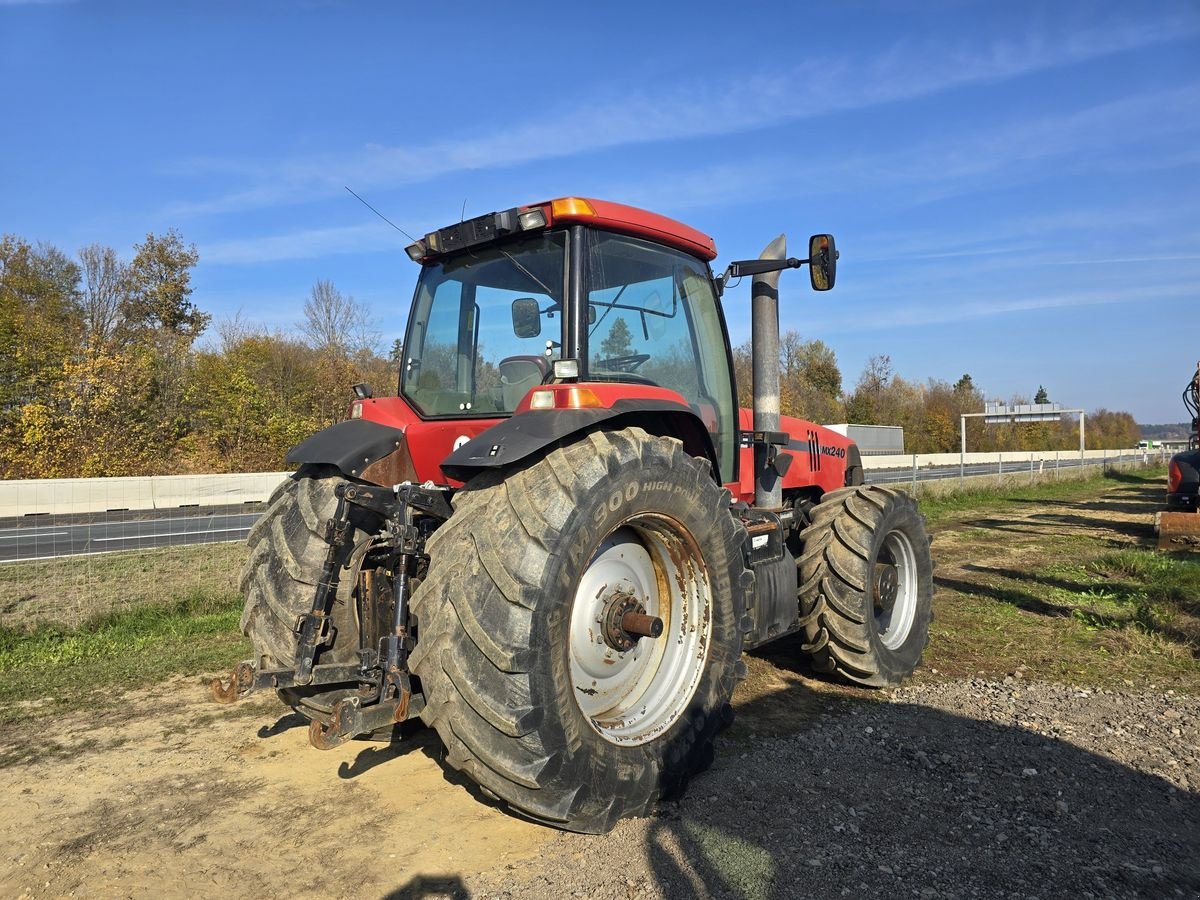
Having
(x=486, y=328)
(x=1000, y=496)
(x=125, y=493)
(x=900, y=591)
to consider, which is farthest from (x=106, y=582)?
(x=1000, y=496)

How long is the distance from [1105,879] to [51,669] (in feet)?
20.7

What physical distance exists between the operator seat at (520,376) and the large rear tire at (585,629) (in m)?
0.67

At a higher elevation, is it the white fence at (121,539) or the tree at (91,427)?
the tree at (91,427)

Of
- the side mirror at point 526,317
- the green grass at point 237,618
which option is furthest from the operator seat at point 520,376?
the green grass at point 237,618

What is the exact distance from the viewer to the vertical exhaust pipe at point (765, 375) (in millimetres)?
5324

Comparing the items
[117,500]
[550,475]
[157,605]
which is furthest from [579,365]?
[117,500]

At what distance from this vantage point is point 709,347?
4.91m

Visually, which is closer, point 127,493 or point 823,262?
point 823,262

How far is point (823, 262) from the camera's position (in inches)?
196

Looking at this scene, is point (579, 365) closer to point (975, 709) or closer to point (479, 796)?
point (479, 796)

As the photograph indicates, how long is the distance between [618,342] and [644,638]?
1.47m

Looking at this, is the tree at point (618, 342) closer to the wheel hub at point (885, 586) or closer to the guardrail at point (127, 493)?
the wheel hub at point (885, 586)

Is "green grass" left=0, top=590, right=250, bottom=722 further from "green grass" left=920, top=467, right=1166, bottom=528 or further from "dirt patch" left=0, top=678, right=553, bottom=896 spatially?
"green grass" left=920, top=467, right=1166, bottom=528

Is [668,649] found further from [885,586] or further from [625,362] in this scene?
[885,586]
